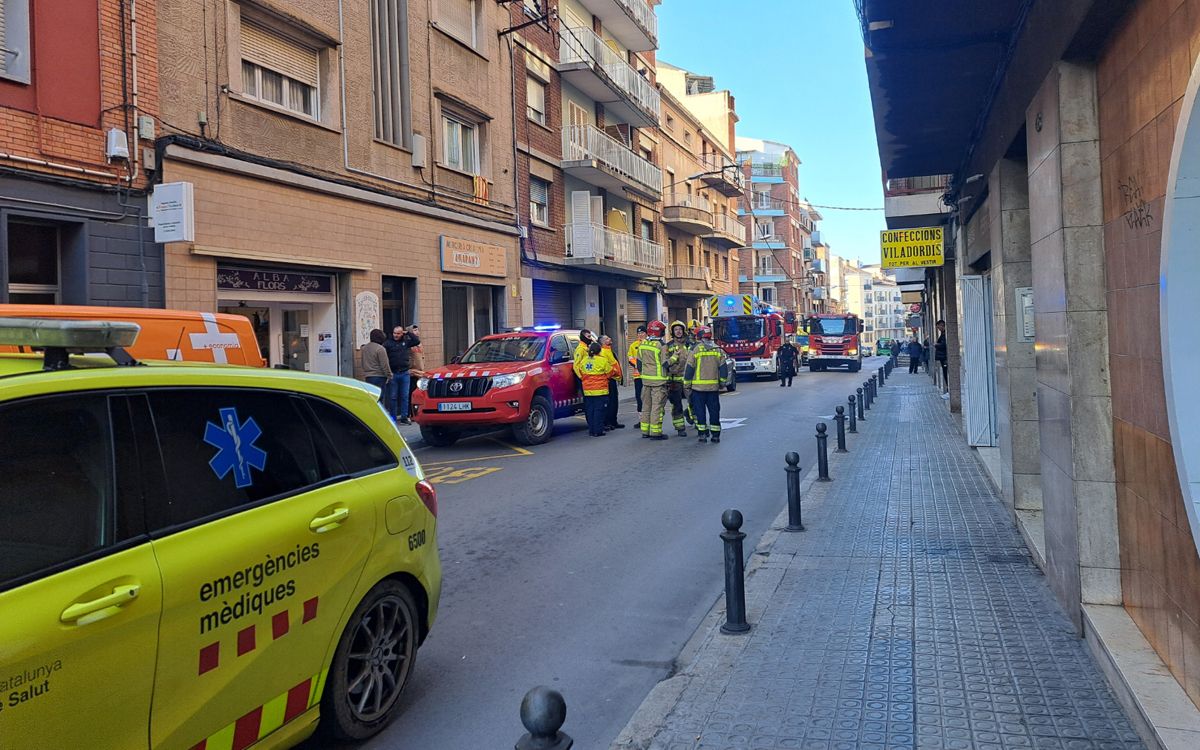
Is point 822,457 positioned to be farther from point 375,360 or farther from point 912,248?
point 375,360

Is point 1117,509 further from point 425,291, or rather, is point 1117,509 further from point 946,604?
point 425,291

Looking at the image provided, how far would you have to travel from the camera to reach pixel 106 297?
11094 millimetres

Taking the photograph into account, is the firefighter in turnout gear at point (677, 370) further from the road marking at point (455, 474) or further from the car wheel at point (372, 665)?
the car wheel at point (372, 665)

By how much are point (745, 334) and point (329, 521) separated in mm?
28852

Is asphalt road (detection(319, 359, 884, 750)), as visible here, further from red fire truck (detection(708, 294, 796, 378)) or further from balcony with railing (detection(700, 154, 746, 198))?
balcony with railing (detection(700, 154, 746, 198))

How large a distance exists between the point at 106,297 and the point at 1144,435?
11.7 metres

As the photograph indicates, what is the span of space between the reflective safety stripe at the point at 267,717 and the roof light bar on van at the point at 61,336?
51.2 inches

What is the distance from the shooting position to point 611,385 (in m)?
14.7

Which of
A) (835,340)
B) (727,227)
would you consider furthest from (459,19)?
(727,227)

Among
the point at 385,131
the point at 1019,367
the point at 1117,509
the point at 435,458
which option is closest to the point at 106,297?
the point at 435,458

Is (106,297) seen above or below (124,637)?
above

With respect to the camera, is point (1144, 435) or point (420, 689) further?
point (420, 689)

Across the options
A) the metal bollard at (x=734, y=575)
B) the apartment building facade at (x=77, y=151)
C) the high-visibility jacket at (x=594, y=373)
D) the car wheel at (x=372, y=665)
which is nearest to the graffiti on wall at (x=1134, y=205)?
the metal bollard at (x=734, y=575)

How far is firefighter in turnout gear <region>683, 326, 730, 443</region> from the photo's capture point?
41.3ft
